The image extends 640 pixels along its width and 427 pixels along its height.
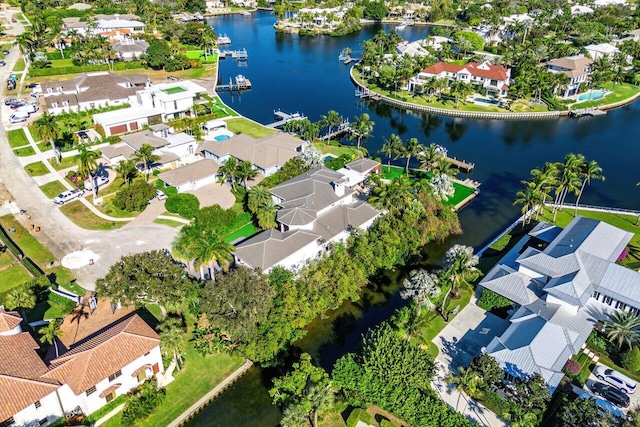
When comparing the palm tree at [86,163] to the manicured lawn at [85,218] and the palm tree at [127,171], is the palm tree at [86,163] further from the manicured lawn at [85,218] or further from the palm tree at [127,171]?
the manicured lawn at [85,218]

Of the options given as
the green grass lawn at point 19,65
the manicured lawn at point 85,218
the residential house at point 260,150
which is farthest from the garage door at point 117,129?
the green grass lawn at point 19,65

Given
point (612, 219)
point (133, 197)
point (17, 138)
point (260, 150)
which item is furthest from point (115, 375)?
point (17, 138)

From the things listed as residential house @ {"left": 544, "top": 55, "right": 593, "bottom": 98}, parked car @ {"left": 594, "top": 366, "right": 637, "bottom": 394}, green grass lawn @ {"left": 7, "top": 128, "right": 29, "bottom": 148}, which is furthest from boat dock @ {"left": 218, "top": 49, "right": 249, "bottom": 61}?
parked car @ {"left": 594, "top": 366, "right": 637, "bottom": 394}

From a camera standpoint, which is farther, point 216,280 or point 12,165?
point 12,165

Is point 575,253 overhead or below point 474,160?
overhead

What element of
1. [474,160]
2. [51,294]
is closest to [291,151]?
[474,160]

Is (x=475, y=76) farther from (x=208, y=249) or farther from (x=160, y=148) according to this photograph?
(x=208, y=249)

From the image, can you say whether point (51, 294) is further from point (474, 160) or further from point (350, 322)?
point (474, 160)
